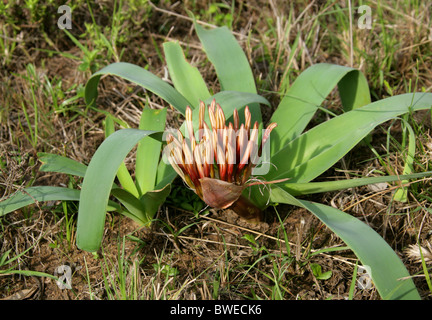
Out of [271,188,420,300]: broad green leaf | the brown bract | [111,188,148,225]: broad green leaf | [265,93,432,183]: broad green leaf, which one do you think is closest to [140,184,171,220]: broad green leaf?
[111,188,148,225]: broad green leaf

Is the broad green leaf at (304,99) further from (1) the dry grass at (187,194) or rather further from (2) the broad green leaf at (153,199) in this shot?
(2) the broad green leaf at (153,199)

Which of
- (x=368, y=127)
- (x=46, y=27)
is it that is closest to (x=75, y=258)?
(x=368, y=127)

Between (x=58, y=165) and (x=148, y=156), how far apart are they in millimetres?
353

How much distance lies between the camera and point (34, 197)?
1.84m

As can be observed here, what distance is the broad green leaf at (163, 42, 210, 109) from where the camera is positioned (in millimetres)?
2197

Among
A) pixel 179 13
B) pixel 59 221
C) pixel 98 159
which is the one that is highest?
pixel 179 13

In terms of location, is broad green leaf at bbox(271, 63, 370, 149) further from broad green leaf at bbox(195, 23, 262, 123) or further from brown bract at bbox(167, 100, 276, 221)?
brown bract at bbox(167, 100, 276, 221)

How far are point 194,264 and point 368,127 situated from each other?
0.85 metres

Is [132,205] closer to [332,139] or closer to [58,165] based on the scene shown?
[58,165]

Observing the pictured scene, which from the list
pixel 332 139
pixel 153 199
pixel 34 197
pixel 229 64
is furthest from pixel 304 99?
pixel 34 197

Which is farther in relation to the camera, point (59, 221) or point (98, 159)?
point (59, 221)

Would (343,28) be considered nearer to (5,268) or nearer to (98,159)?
(98,159)

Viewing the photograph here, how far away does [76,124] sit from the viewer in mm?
2547

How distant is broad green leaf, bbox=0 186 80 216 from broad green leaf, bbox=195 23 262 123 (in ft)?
2.60
